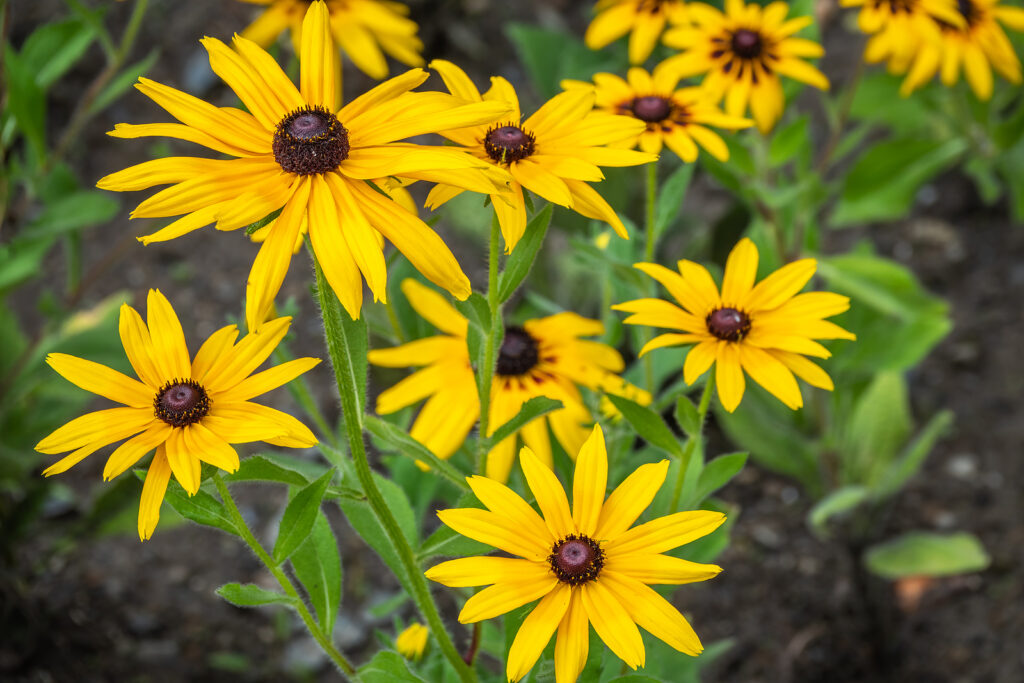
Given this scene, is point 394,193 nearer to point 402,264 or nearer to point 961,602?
point 402,264

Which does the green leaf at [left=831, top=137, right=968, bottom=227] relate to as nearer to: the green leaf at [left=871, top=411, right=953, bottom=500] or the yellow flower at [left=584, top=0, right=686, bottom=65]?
the green leaf at [left=871, top=411, right=953, bottom=500]

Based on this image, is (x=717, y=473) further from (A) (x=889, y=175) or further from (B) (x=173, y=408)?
(A) (x=889, y=175)

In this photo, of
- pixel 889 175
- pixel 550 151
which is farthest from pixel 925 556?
pixel 550 151

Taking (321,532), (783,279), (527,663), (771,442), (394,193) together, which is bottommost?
(527,663)

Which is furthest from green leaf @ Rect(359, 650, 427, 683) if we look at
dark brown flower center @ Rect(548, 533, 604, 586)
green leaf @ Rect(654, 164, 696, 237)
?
green leaf @ Rect(654, 164, 696, 237)

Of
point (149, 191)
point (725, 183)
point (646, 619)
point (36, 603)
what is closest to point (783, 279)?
point (646, 619)

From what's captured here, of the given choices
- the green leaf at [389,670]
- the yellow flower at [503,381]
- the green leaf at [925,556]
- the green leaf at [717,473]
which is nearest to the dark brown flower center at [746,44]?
the yellow flower at [503,381]

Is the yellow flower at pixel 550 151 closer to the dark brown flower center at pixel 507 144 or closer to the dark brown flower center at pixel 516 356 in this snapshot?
the dark brown flower center at pixel 507 144
